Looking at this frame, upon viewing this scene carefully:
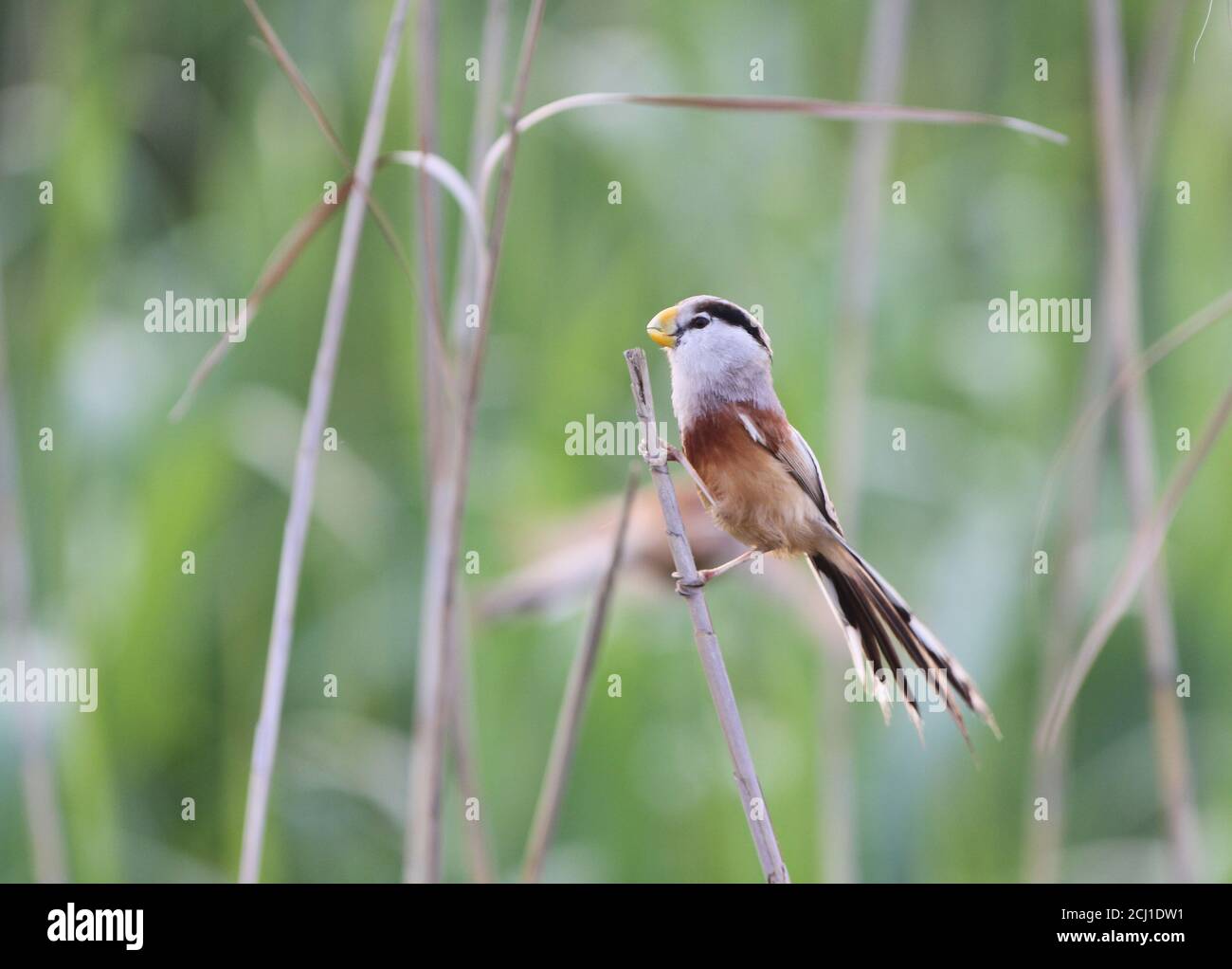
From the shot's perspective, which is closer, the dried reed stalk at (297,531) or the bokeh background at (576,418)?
the dried reed stalk at (297,531)

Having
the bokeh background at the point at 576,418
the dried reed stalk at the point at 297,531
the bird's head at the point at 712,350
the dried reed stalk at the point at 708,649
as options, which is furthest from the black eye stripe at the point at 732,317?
the bokeh background at the point at 576,418

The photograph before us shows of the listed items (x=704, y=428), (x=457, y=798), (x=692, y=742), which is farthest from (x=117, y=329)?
(x=704, y=428)

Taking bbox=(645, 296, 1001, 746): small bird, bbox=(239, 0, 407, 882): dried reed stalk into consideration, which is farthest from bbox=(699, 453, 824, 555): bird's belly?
bbox=(239, 0, 407, 882): dried reed stalk

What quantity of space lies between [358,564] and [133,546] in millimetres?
331

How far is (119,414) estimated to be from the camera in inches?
67.6

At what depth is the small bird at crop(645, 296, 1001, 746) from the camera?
890 millimetres

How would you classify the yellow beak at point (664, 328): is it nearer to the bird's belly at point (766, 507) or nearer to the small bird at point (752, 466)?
the small bird at point (752, 466)

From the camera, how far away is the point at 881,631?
0.92 meters

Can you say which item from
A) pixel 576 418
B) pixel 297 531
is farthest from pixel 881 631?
pixel 576 418

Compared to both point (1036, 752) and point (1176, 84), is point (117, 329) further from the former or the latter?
point (1176, 84)

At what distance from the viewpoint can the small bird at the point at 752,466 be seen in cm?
89

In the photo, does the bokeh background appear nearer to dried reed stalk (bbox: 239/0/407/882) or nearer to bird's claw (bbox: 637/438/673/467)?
dried reed stalk (bbox: 239/0/407/882)

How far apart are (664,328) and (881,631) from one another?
0.29 m

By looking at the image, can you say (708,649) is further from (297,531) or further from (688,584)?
(297,531)
